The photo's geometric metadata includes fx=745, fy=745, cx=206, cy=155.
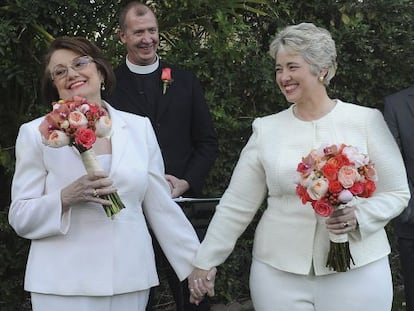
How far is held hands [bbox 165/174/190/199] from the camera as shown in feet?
15.5

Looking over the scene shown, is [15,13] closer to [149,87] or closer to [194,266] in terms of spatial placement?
[149,87]

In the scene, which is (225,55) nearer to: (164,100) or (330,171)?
(164,100)

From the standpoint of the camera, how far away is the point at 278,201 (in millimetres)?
3744

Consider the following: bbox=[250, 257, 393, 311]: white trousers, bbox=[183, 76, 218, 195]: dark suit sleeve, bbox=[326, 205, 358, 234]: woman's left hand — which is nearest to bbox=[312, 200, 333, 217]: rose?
bbox=[326, 205, 358, 234]: woman's left hand

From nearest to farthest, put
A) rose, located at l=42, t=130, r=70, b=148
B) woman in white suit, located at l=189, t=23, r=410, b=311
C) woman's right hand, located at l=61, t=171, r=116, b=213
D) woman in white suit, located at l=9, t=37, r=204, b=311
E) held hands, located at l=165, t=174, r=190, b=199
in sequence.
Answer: rose, located at l=42, t=130, r=70, b=148 < woman's right hand, located at l=61, t=171, r=116, b=213 < woman in white suit, located at l=9, t=37, r=204, b=311 < woman in white suit, located at l=189, t=23, r=410, b=311 < held hands, located at l=165, t=174, r=190, b=199

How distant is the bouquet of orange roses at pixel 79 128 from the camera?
3.30 m

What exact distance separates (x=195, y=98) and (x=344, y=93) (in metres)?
1.99

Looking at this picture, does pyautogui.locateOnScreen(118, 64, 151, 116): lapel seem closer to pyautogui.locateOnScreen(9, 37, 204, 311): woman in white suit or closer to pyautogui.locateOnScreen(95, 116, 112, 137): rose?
pyautogui.locateOnScreen(9, 37, 204, 311): woman in white suit

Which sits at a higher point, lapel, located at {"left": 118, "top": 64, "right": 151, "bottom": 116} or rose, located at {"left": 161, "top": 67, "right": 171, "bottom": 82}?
rose, located at {"left": 161, "top": 67, "right": 171, "bottom": 82}

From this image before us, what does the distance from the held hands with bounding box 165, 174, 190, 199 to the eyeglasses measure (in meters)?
1.23

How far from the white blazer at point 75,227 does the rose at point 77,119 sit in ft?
1.01

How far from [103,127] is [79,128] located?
0.15 metres

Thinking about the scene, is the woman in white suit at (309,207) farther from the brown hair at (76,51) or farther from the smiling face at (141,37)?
the smiling face at (141,37)

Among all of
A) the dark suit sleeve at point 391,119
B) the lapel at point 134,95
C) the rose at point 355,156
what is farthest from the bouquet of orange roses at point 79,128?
the dark suit sleeve at point 391,119
